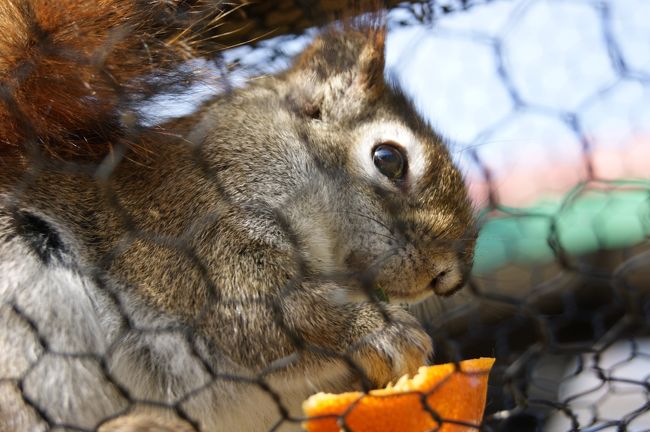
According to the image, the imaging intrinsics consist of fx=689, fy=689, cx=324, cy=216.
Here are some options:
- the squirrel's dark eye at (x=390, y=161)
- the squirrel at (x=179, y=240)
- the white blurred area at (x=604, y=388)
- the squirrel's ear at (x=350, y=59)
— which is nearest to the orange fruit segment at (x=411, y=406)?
the squirrel at (x=179, y=240)

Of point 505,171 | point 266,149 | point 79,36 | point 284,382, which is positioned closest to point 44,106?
point 79,36

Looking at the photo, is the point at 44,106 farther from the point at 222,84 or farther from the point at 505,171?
the point at 505,171

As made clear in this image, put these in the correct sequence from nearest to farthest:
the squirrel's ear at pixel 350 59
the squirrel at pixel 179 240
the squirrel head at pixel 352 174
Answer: the squirrel at pixel 179 240 < the squirrel head at pixel 352 174 < the squirrel's ear at pixel 350 59

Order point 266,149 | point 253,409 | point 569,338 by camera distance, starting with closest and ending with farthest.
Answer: point 253,409, point 266,149, point 569,338

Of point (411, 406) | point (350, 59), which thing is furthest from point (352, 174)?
point (411, 406)

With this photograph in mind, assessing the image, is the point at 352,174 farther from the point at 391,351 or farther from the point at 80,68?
the point at 80,68

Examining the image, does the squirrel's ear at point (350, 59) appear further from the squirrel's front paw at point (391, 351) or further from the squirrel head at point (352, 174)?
the squirrel's front paw at point (391, 351)
